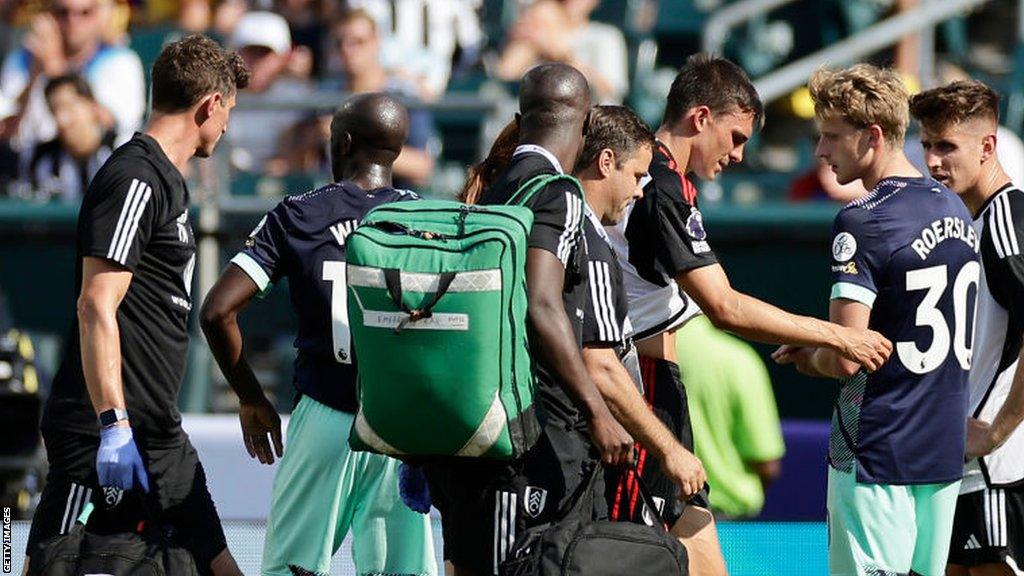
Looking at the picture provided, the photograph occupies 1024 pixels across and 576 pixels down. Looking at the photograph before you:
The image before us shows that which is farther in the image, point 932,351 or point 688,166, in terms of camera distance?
point 688,166

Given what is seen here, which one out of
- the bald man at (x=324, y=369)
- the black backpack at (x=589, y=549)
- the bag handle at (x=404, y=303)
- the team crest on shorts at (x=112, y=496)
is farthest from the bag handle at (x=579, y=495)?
the team crest on shorts at (x=112, y=496)

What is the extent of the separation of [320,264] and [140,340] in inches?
26.3

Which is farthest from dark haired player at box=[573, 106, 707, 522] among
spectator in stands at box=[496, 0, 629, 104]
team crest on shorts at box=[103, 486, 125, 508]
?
spectator in stands at box=[496, 0, 629, 104]

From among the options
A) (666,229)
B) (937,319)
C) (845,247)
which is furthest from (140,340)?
(937,319)

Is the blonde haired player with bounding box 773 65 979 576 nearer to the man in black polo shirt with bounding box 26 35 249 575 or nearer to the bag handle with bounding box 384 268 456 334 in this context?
the bag handle with bounding box 384 268 456 334

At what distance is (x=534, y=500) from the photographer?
490cm

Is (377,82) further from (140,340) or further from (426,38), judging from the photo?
(140,340)

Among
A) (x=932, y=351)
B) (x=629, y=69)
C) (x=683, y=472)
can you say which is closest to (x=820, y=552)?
(x=932, y=351)

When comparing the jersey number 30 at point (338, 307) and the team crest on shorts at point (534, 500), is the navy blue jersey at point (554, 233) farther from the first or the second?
the jersey number 30 at point (338, 307)

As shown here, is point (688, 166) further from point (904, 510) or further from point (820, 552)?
point (820, 552)

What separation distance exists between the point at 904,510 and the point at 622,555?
1.08 meters

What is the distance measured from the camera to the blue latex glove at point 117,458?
5.16m

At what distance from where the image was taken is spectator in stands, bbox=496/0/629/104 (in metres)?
11.7

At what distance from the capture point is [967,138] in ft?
19.4
